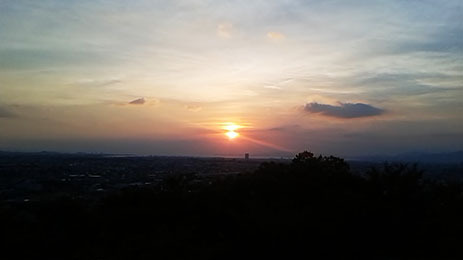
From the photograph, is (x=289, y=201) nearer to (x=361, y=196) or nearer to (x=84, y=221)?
(x=361, y=196)

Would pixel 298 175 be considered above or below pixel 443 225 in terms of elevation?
above

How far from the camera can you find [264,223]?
A: 42.8 feet

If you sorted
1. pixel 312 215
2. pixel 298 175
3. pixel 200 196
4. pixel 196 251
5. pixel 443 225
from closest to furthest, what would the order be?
1. pixel 196 251
2. pixel 312 215
3. pixel 443 225
4. pixel 200 196
5. pixel 298 175

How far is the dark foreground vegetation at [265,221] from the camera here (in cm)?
1291

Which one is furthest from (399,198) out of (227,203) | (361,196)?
(227,203)

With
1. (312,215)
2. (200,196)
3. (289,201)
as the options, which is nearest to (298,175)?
(289,201)

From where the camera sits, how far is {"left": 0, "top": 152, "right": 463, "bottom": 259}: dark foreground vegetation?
1291 cm

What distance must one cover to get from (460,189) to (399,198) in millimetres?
4541

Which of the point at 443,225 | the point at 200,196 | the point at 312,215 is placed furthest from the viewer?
the point at 200,196

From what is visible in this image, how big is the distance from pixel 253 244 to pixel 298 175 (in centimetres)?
789

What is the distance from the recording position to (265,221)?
13156 millimetres

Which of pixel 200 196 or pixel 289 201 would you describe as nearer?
pixel 289 201

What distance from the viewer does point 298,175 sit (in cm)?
2019

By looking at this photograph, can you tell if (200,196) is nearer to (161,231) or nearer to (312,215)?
(161,231)
